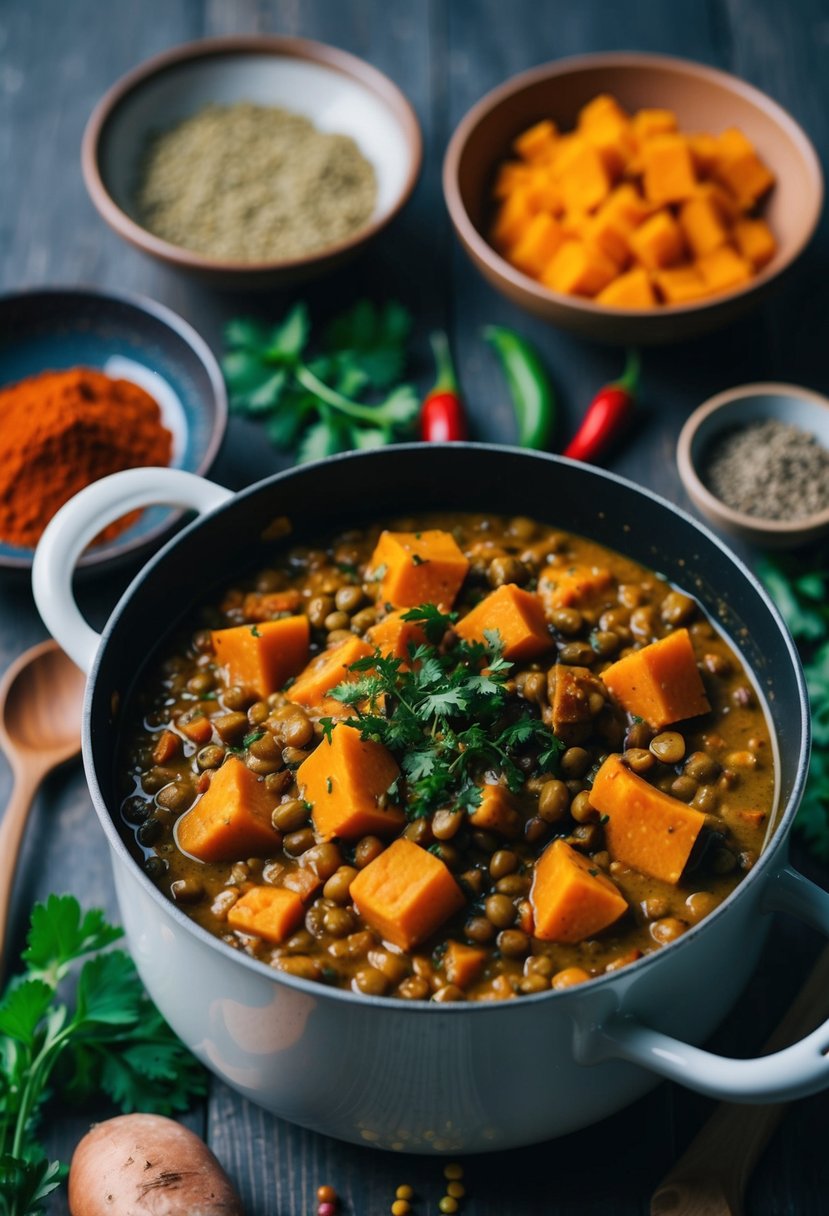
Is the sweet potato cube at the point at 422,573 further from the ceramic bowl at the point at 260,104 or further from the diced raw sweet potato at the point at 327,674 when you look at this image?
the ceramic bowl at the point at 260,104

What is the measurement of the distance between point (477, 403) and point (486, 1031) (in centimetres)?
274

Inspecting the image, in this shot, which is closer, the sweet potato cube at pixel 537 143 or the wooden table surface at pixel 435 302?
the wooden table surface at pixel 435 302

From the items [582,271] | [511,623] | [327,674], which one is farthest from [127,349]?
[511,623]

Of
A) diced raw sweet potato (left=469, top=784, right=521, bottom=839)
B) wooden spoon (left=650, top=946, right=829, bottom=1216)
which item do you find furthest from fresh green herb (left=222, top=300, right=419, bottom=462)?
wooden spoon (left=650, top=946, right=829, bottom=1216)

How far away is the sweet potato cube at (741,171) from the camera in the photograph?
194 inches

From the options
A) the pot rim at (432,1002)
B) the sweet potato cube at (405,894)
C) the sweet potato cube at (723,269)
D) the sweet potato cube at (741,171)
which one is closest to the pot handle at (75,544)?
the pot rim at (432,1002)

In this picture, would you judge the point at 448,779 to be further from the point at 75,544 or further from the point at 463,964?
the point at 75,544

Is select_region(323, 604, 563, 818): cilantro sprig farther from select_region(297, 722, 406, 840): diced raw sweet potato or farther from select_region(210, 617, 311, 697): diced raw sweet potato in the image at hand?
select_region(210, 617, 311, 697): diced raw sweet potato

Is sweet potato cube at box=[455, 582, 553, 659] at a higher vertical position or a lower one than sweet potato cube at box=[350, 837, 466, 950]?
higher

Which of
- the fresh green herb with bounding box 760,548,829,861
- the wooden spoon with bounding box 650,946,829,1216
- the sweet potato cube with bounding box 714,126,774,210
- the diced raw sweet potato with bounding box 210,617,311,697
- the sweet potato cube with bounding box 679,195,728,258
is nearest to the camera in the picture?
the wooden spoon with bounding box 650,946,829,1216

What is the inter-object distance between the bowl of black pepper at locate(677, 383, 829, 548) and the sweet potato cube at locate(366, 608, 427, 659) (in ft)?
4.75

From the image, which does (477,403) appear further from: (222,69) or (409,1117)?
(409,1117)

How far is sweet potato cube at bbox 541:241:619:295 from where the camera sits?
4.67 metres

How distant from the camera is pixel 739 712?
335cm
